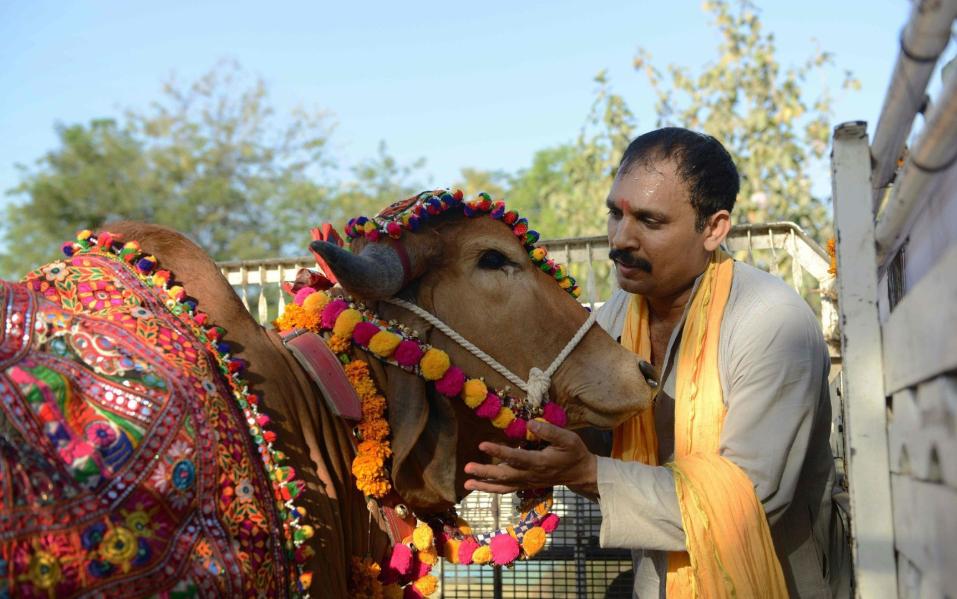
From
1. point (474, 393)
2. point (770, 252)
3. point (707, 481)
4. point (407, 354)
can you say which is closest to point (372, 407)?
point (407, 354)

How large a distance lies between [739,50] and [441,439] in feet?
33.0

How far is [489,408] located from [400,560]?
51 centimetres

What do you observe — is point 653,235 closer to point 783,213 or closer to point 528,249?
point 528,249

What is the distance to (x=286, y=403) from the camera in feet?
8.02

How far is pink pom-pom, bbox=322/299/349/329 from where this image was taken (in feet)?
8.87

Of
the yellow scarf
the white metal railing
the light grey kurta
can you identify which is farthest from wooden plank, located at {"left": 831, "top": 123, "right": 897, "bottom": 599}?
the white metal railing

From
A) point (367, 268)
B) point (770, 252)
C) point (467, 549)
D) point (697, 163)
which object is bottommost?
point (467, 549)

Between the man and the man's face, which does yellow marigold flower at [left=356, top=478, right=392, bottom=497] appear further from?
the man's face

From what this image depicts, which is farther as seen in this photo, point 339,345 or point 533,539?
point 533,539

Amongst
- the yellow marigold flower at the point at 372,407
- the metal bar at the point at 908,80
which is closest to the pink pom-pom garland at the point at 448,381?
the yellow marigold flower at the point at 372,407

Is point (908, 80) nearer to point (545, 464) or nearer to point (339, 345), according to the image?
point (545, 464)

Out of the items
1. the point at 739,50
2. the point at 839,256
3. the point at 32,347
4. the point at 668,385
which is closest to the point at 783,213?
the point at 739,50

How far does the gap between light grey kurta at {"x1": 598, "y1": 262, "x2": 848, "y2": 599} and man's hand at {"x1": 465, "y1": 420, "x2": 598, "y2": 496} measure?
59mm

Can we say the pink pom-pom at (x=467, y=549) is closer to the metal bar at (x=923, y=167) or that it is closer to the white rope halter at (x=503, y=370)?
the white rope halter at (x=503, y=370)
